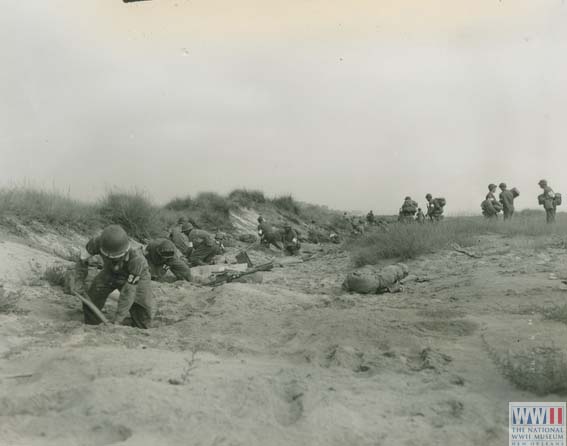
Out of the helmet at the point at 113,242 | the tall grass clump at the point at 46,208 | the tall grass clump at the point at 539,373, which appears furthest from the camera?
the tall grass clump at the point at 46,208

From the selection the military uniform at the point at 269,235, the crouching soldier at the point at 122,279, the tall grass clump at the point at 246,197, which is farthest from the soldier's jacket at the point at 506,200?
the crouching soldier at the point at 122,279

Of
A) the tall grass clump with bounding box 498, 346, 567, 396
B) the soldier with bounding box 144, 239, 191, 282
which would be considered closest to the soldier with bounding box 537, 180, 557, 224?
the soldier with bounding box 144, 239, 191, 282

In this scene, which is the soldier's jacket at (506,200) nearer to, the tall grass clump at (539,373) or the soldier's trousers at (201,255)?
the soldier's trousers at (201,255)

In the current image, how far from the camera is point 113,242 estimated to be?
543 cm

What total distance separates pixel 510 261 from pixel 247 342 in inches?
244

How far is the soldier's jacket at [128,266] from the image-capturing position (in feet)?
18.1

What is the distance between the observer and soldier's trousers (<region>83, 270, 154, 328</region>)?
5.70 meters

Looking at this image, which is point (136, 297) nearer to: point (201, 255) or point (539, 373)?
point (539, 373)

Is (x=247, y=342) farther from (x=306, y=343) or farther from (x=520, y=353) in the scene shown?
(x=520, y=353)

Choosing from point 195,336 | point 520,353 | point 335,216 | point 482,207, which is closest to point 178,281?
point 195,336

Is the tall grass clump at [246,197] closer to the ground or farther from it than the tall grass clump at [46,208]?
farther from it

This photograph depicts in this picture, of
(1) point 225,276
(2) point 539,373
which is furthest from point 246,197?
(2) point 539,373

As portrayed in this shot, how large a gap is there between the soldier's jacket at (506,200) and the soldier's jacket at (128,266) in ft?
43.7

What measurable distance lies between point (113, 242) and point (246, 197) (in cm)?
2155
